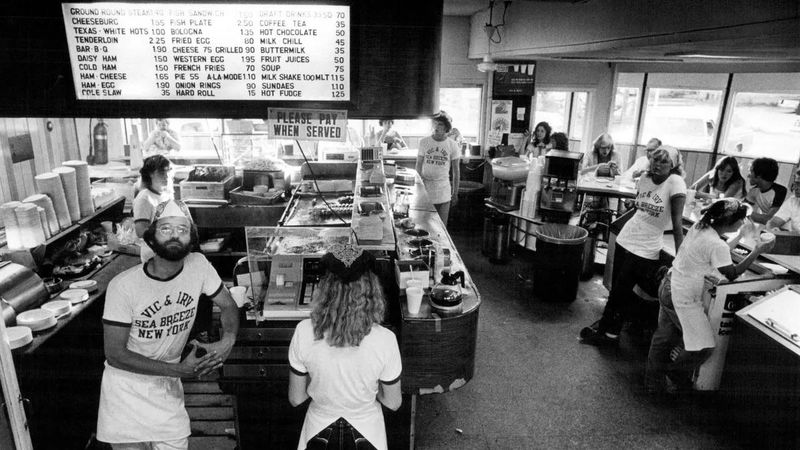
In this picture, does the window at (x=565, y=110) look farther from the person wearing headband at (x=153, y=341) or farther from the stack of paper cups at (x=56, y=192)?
the person wearing headband at (x=153, y=341)

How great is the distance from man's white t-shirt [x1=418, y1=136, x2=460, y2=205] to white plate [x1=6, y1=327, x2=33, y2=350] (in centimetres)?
461

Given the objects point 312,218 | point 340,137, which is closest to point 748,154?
point 312,218

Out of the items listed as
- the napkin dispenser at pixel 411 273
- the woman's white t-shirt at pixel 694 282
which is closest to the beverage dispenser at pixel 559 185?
the woman's white t-shirt at pixel 694 282

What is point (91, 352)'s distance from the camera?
3.82m

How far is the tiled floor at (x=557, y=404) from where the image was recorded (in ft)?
12.8

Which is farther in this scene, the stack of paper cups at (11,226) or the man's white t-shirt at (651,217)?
the man's white t-shirt at (651,217)

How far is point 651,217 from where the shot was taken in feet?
15.6

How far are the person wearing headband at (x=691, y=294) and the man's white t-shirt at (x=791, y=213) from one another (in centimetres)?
103

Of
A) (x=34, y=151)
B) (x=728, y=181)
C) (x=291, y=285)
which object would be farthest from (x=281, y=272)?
(x=728, y=181)

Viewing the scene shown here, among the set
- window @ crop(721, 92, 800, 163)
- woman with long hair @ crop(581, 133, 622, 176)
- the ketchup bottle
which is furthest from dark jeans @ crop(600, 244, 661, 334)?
the ketchup bottle

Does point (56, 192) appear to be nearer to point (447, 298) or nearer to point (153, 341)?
point (153, 341)

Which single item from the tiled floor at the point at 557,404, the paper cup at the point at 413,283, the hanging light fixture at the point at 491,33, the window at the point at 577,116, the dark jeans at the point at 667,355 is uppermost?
the hanging light fixture at the point at 491,33

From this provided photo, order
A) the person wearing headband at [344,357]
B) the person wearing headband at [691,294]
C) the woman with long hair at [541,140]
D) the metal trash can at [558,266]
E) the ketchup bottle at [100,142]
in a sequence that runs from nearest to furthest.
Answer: the person wearing headband at [344,357] < the person wearing headband at [691,294] < the metal trash can at [558,266] < the ketchup bottle at [100,142] < the woman with long hair at [541,140]

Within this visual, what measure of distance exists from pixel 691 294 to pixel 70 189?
536 centimetres
